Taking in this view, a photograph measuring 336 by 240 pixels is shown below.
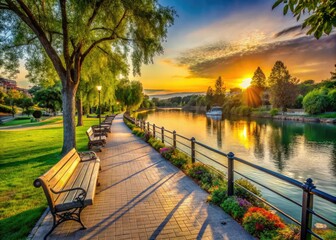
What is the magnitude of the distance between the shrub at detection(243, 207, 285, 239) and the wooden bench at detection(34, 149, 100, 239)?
2769 mm

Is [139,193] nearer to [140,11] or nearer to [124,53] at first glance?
[140,11]

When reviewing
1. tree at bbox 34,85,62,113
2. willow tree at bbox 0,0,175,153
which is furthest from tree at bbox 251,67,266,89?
willow tree at bbox 0,0,175,153

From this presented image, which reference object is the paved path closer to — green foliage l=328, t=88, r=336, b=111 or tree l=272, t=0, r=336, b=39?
tree l=272, t=0, r=336, b=39

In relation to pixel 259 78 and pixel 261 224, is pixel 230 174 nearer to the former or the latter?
pixel 261 224

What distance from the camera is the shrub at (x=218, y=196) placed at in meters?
5.07

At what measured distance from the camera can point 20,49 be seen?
1114cm

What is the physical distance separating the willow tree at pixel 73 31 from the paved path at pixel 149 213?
495 cm

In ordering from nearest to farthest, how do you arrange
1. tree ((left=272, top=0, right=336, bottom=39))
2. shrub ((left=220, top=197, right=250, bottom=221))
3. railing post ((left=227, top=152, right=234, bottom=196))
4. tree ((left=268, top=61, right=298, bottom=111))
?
tree ((left=272, top=0, right=336, bottom=39)) < shrub ((left=220, top=197, right=250, bottom=221)) < railing post ((left=227, top=152, right=234, bottom=196)) < tree ((left=268, top=61, right=298, bottom=111))

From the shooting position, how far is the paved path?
3.90 m

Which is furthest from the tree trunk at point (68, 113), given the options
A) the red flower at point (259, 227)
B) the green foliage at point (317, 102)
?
the green foliage at point (317, 102)

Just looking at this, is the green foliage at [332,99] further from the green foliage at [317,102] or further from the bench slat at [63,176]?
the bench slat at [63,176]

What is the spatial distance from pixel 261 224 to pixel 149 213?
213cm

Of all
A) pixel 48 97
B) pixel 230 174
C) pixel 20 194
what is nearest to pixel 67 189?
pixel 20 194

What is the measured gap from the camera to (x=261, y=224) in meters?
3.81
